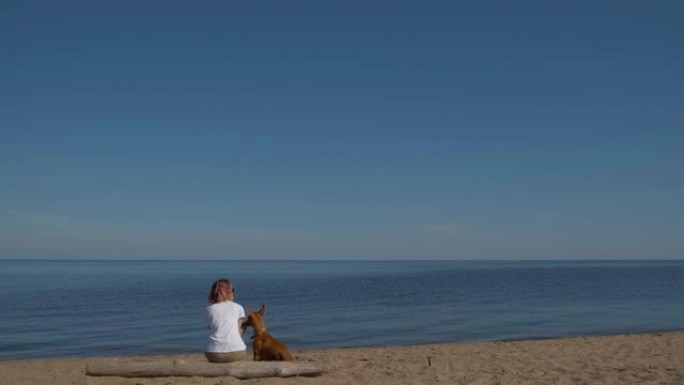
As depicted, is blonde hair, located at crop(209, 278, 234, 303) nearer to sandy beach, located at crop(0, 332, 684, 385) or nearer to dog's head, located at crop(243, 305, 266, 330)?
dog's head, located at crop(243, 305, 266, 330)

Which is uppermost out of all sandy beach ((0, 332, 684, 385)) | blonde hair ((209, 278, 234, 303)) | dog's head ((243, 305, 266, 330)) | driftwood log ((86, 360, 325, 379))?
blonde hair ((209, 278, 234, 303))

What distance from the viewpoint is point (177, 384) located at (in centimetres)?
882

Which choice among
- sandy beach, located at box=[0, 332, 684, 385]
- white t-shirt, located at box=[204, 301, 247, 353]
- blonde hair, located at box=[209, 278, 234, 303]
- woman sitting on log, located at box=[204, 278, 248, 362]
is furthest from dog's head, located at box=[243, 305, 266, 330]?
sandy beach, located at box=[0, 332, 684, 385]

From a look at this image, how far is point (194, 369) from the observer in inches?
358

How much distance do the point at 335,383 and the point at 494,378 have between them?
2.82 meters

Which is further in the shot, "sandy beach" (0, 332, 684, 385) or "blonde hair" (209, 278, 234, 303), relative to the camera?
"sandy beach" (0, 332, 684, 385)

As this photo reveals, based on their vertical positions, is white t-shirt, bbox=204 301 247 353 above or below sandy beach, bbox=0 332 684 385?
above

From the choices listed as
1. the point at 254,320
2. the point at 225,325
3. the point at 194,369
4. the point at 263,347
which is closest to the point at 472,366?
the point at 263,347

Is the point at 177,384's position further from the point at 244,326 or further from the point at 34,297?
the point at 34,297

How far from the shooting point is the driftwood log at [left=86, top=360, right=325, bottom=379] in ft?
29.7

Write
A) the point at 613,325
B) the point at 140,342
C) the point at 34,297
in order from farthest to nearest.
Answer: the point at 34,297 < the point at 613,325 < the point at 140,342

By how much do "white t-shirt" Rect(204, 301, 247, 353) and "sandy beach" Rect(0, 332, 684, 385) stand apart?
0.50 m

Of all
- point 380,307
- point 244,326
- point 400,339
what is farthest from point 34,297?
point 244,326

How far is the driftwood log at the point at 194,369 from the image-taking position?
904 cm
